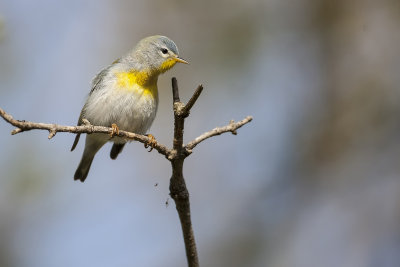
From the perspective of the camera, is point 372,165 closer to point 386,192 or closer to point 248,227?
point 386,192

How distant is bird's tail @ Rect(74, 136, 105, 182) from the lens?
593 cm

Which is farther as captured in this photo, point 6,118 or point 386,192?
point 386,192

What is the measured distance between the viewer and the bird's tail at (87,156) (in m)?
5.93

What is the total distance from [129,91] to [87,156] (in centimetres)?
117

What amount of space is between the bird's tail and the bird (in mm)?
116

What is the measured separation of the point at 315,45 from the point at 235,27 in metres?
1.36

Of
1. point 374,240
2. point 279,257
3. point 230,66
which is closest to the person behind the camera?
point 374,240

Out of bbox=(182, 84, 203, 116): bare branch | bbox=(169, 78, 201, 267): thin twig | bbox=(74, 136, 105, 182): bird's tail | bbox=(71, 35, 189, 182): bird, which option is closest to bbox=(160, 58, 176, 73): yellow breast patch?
bbox=(71, 35, 189, 182): bird

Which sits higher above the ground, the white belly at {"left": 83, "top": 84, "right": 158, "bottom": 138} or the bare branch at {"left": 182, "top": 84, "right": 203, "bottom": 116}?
the white belly at {"left": 83, "top": 84, "right": 158, "bottom": 138}

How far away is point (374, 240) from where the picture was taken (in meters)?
6.69

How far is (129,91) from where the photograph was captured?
A: 531 cm

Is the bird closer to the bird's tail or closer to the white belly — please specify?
the white belly

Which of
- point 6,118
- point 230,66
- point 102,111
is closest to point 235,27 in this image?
point 230,66

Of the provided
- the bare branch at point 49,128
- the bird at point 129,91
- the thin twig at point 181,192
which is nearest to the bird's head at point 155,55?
the bird at point 129,91
